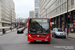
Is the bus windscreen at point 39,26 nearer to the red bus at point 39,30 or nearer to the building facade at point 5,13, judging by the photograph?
the red bus at point 39,30

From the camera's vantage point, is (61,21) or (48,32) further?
(61,21)

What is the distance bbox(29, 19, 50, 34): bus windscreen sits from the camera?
10062 mm

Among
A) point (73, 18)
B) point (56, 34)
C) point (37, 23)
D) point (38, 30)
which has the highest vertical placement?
point (73, 18)

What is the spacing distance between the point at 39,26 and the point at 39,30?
17.6 inches

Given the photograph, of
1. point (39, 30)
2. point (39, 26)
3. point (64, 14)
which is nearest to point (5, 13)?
point (64, 14)

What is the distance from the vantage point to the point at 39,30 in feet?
33.1

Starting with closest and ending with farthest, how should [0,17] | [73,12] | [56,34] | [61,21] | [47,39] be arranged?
[47,39], [56,34], [73,12], [61,21], [0,17]

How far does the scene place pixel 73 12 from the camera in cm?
2623

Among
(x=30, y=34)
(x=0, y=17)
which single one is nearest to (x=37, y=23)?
(x=30, y=34)

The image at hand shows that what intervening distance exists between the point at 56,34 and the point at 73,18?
1405cm

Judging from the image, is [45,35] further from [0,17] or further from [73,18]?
[0,17]

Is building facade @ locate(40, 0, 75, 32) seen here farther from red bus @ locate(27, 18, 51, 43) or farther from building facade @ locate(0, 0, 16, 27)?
building facade @ locate(0, 0, 16, 27)

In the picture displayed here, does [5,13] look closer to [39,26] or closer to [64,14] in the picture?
[64,14]

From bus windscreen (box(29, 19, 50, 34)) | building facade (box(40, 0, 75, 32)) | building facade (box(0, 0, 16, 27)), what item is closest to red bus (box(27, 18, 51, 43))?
bus windscreen (box(29, 19, 50, 34))
